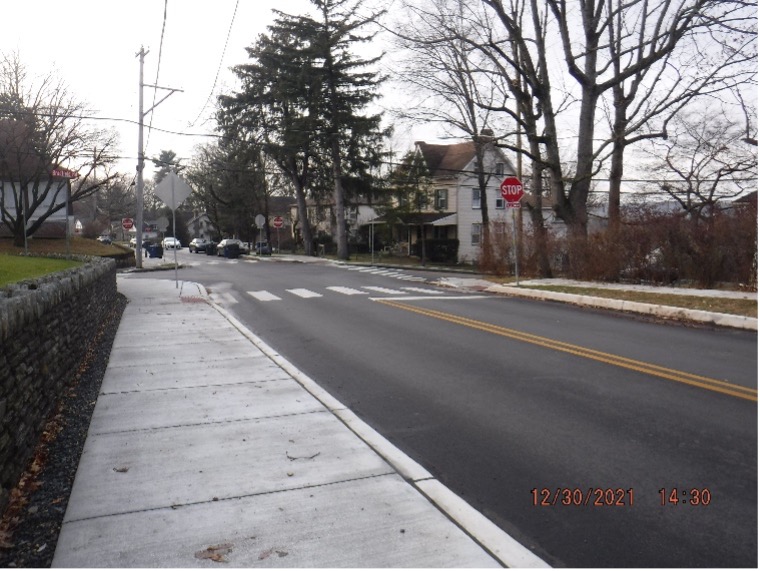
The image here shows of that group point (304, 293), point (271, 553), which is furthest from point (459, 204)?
point (271, 553)

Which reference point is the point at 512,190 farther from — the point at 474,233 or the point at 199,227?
the point at 199,227

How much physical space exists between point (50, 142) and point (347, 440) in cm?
Answer: 3455

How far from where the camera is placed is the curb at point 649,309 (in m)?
12.2

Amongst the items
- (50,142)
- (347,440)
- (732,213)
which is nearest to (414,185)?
(50,142)

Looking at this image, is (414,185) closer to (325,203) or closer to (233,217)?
(325,203)

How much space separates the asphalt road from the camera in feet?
13.9

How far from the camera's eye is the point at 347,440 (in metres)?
5.84

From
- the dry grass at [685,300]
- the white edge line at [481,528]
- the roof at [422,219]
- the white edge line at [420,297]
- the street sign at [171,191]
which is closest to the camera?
the white edge line at [481,528]

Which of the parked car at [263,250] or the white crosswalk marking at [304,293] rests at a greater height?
the parked car at [263,250]

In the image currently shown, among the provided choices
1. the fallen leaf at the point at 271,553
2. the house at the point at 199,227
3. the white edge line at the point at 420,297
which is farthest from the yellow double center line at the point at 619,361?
the house at the point at 199,227

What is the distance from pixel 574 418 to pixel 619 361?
283 cm

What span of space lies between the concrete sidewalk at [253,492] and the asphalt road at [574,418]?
14.7 inches

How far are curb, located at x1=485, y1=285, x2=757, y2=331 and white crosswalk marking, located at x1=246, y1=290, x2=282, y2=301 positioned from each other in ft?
22.0

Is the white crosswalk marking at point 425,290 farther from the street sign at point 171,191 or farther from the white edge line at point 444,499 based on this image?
the white edge line at point 444,499
